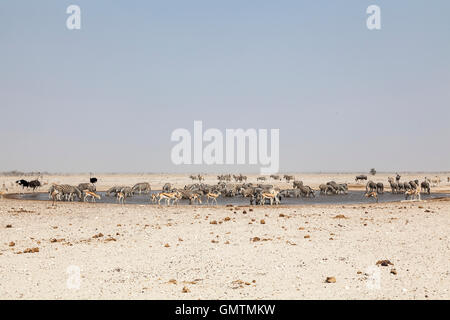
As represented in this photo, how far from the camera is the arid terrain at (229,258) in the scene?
880 cm

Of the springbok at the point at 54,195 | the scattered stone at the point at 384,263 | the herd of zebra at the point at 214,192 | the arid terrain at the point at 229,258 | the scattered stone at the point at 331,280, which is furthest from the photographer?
Result: the herd of zebra at the point at 214,192

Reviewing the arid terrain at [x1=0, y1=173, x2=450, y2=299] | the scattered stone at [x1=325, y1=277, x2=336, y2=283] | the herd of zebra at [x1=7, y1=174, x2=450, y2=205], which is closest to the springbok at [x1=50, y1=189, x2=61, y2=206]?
the herd of zebra at [x1=7, y1=174, x2=450, y2=205]

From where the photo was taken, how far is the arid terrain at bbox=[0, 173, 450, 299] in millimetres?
8805

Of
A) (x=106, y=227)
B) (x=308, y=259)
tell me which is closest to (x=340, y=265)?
(x=308, y=259)

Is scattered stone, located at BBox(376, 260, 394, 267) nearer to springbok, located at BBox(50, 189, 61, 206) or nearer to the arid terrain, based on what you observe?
the arid terrain

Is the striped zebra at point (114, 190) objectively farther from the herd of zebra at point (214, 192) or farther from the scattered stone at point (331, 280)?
the scattered stone at point (331, 280)

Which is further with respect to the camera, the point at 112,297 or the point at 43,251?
the point at 43,251

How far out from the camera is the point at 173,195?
32.2 m

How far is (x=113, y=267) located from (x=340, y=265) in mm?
6352

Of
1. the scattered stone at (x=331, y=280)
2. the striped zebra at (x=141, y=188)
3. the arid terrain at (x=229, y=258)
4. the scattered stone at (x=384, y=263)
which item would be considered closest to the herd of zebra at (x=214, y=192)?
the striped zebra at (x=141, y=188)
